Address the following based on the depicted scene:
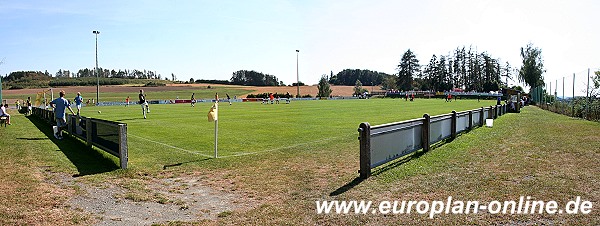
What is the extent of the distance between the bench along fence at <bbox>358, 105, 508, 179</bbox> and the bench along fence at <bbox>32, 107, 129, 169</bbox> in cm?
526

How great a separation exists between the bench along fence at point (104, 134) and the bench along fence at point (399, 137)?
526cm

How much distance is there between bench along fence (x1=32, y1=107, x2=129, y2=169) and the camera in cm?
994

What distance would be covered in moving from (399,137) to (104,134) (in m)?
7.53

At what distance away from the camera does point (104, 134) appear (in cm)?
1167

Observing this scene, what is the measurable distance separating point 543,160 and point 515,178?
8.52ft

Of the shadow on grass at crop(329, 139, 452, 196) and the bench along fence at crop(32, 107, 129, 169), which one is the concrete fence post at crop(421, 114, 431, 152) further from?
the bench along fence at crop(32, 107, 129, 169)

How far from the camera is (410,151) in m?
10.9

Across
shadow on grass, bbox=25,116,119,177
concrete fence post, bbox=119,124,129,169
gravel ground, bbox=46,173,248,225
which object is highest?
concrete fence post, bbox=119,124,129,169

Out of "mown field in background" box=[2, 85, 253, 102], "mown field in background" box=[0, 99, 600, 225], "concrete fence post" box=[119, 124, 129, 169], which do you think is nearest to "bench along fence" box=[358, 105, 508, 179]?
"mown field in background" box=[0, 99, 600, 225]

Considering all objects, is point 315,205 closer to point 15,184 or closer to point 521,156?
point 15,184

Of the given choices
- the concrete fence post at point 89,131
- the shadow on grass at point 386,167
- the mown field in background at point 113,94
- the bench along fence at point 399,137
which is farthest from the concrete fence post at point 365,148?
the mown field in background at point 113,94

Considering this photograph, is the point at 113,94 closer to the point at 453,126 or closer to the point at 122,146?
the point at 453,126

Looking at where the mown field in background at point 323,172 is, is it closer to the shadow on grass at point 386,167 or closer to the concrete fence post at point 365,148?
the shadow on grass at point 386,167

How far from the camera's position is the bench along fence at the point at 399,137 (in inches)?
336
